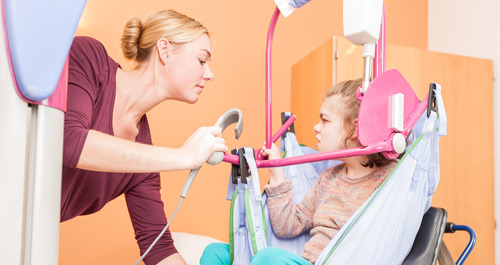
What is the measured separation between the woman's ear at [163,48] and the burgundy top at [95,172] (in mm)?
122

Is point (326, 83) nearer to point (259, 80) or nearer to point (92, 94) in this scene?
point (259, 80)

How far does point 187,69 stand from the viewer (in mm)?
1280

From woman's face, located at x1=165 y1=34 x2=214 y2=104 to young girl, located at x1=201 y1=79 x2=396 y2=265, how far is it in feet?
0.88

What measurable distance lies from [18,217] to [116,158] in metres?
0.31

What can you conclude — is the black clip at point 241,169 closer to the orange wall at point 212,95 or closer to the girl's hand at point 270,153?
the girl's hand at point 270,153

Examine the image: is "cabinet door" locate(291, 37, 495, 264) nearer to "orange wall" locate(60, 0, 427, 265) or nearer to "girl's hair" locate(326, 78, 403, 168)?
"orange wall" locate(60, 0, 427, 265)

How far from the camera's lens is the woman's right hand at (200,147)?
847 mm

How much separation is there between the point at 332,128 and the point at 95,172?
675 millimetres

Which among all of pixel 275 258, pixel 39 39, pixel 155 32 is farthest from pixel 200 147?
pixel 155 32

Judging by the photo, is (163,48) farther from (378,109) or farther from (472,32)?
(472,32)

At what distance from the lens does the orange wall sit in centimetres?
216

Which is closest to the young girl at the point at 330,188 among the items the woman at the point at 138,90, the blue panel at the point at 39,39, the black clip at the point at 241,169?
the black clip at the point at 241,169

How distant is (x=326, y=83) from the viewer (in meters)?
2.08

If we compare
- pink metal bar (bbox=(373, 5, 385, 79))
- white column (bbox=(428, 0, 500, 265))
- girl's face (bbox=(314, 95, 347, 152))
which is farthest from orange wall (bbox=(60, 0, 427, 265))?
pink metal bar (bbox=(373, 5, 385, 79))
